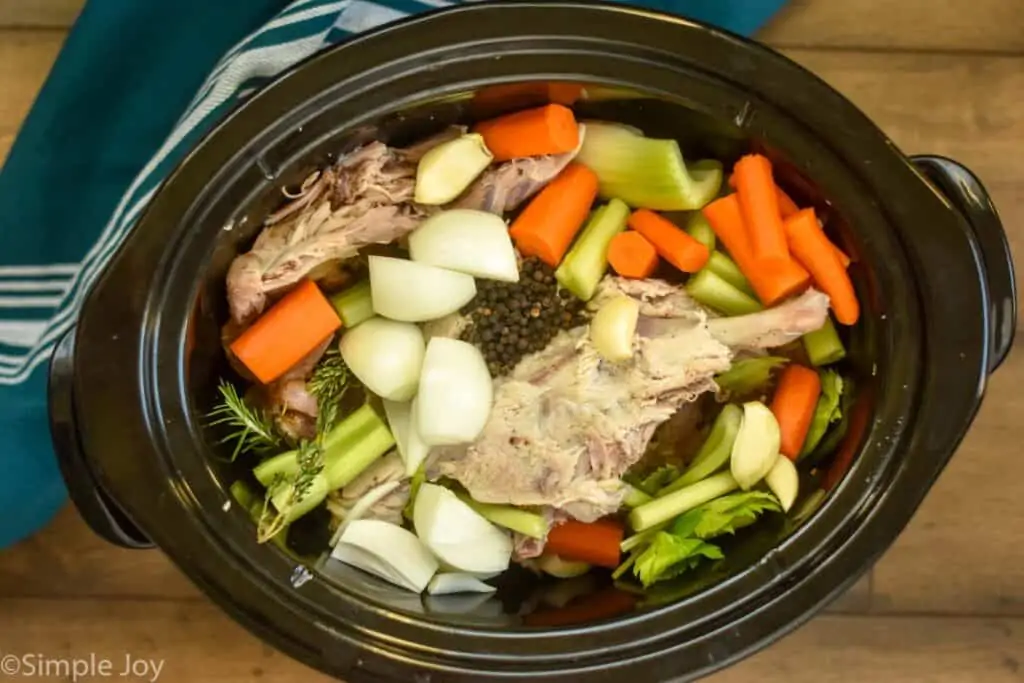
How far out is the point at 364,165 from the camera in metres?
0.92

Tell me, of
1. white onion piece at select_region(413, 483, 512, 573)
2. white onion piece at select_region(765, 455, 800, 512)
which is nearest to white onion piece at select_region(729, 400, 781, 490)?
white onion piece at select_region(765, 455, 800, 512)

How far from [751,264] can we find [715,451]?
164 mm

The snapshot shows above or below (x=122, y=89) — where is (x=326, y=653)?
below

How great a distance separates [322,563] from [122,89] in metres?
0.54

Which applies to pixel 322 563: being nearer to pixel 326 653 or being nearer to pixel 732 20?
pixel 326 653

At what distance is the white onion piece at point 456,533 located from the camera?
3.04 ft

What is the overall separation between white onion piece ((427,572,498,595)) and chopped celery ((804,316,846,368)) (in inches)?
14.0

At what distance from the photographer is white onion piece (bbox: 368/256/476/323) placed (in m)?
0.93

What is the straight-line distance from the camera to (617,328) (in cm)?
92

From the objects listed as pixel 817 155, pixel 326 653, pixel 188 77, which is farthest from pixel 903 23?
pixel 326 653

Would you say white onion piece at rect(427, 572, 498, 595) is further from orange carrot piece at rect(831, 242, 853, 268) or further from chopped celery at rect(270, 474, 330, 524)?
orange carrot piece at rect(831, 242, 853, 268)

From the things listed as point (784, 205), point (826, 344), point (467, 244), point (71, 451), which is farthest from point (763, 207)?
point (71, 451)

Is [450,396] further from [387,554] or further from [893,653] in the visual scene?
[893,653]

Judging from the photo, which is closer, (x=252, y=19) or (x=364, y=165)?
(x=364, y=165)
